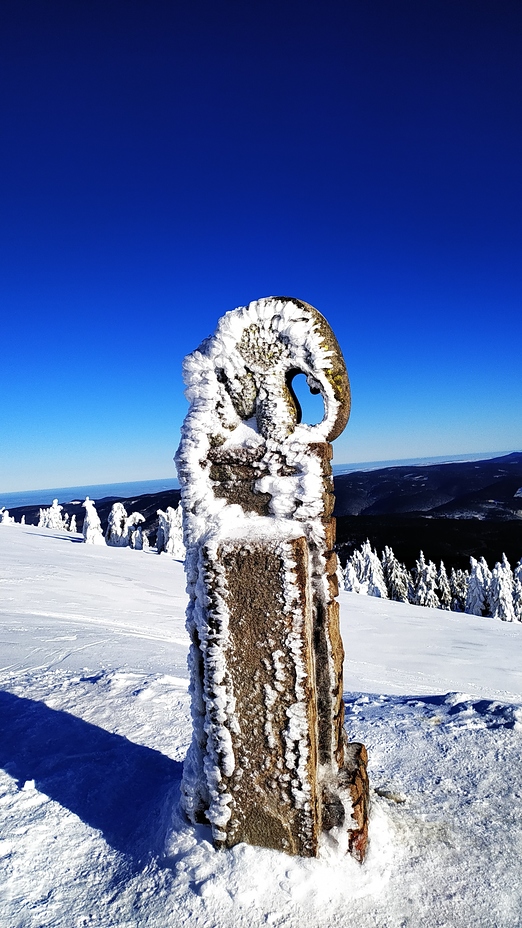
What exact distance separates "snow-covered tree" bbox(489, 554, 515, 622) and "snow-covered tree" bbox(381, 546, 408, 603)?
10.8m

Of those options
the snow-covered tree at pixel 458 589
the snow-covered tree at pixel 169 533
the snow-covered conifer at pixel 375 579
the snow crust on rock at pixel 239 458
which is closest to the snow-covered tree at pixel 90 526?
the snow-covered tree at pixel 169 533

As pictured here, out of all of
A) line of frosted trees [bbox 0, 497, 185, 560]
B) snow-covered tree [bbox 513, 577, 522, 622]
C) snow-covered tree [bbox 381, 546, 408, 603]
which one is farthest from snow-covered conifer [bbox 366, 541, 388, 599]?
line of frosted trees [bbox 0, 497, 185, 560]

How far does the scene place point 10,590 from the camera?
1512cm

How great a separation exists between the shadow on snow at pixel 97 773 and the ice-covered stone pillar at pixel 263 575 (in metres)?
0.55

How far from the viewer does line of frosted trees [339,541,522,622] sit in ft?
131

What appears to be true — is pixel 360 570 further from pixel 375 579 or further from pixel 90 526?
pixel 90 526

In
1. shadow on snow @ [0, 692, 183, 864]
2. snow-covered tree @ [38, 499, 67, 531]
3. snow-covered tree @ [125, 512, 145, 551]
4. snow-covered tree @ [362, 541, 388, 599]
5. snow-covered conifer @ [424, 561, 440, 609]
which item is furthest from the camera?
snow-covered tree @ [38, 499, 67, 531]

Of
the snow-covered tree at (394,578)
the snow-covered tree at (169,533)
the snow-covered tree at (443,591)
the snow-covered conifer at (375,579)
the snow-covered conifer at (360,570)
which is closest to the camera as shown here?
the snow-covered tree at (169,533)

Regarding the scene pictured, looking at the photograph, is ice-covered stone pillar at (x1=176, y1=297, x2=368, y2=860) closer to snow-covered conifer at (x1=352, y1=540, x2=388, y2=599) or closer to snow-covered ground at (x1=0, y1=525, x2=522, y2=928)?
snow-covered ground at (x1=0, y1=525, x2=522, y2=928)

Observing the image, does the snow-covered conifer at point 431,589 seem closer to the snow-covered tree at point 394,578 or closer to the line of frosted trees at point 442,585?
the line of frosted trees at point 442,585

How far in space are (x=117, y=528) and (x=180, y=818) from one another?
48.6 meters

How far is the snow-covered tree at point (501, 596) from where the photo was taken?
128 feet

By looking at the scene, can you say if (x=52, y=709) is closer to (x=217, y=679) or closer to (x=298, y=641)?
(x=217, y=679)

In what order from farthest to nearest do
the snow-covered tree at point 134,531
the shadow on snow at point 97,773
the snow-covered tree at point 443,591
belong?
1. the snow-covered tree at point 443,591
2. the snow-covered tree at point 134,531
3. the shadow on snow at point 97,773
